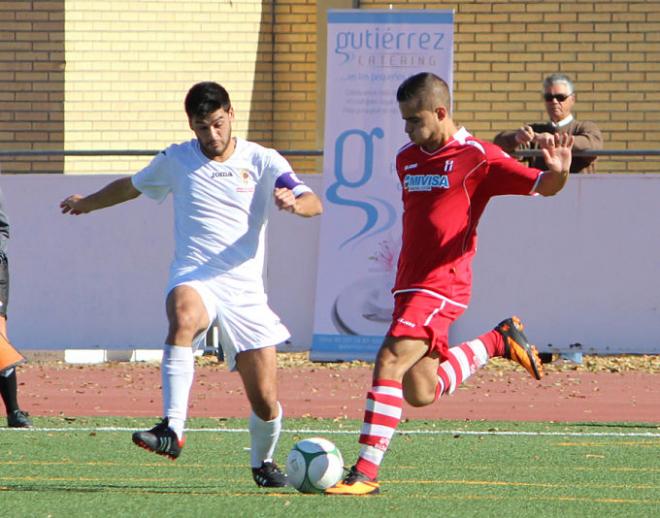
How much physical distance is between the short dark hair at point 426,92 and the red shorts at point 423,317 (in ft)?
3.16

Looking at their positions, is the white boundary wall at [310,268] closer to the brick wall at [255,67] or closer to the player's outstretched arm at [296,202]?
the brick wall at [255,67]

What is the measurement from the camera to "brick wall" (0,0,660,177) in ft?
61.8

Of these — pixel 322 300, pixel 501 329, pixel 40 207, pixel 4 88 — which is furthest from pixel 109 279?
pixel 501 329

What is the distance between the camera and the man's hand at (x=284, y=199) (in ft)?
26.2

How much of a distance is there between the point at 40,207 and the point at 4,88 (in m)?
2.89

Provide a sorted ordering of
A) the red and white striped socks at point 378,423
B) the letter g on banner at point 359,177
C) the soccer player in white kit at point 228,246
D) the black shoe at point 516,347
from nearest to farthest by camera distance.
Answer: the red and white striped socks at point 378,423 → the soccer player in white kit at point 228,246 → the black shoe at point 516,347 → the letter g on banner at point 359,177

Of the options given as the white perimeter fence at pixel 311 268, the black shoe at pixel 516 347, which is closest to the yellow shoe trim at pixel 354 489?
the black shoe at pixel 516 347

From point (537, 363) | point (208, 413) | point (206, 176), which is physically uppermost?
point (206, 176)

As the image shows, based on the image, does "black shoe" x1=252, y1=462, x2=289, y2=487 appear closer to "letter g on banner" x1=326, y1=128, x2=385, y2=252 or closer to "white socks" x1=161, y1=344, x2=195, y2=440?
"white socks" x1=161, y1=344, x2=195, y2=440

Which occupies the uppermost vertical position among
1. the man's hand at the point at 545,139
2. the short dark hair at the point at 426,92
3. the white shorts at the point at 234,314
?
the short dark hair at the point at 426,92

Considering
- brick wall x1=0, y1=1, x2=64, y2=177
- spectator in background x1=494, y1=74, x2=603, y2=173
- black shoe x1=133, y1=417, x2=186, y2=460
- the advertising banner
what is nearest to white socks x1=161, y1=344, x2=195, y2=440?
black shoe x1=133, y1=417, x2=186, y2=460

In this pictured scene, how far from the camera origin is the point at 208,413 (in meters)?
12.8

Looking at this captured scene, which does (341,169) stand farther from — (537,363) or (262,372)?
(262,372)

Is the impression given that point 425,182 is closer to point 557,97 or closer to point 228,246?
point 228,246
